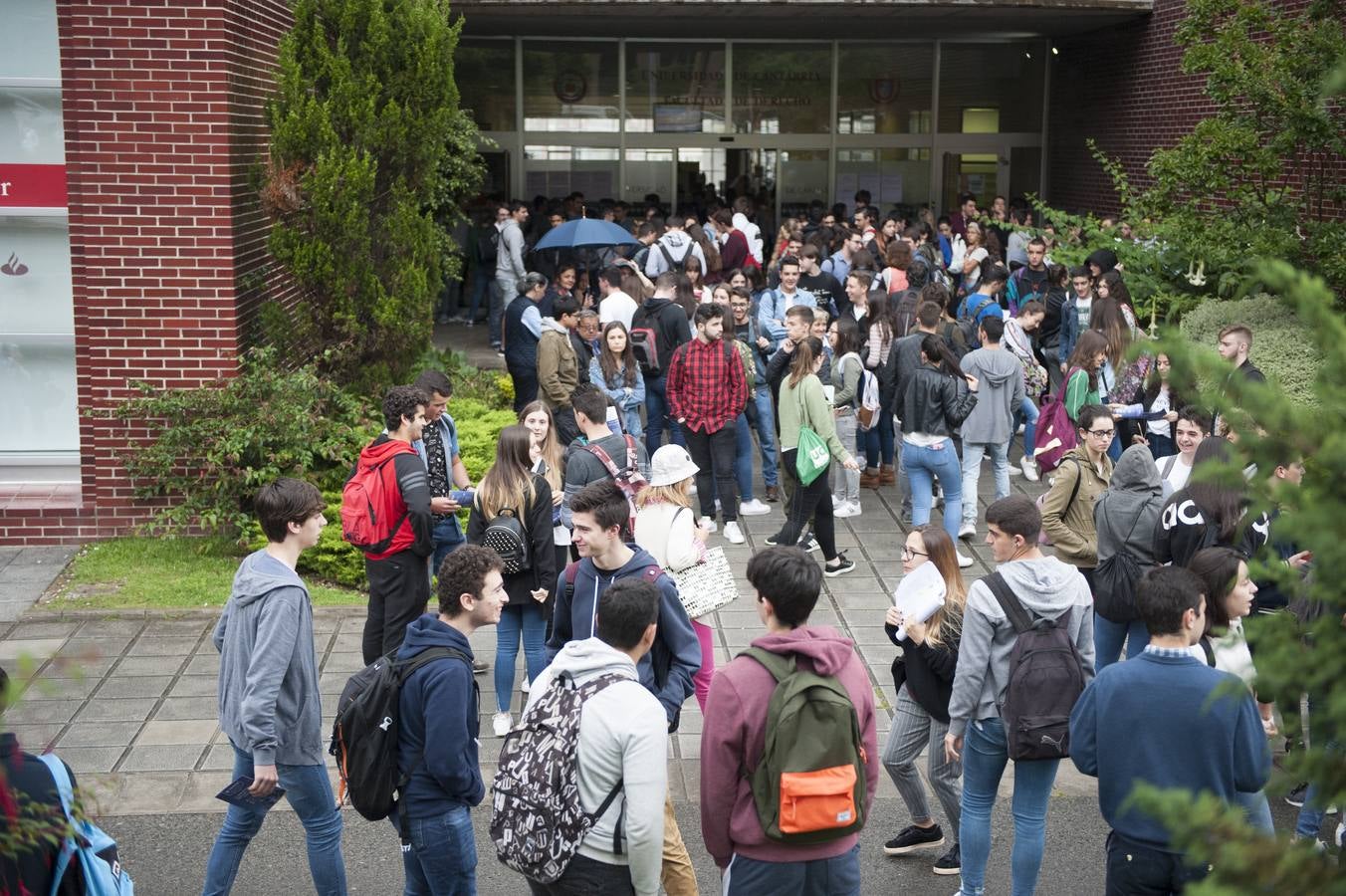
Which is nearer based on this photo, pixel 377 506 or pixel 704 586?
pixel 704 586

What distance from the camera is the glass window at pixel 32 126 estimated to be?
1069 centimetres

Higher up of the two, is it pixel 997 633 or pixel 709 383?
pixel 709 383

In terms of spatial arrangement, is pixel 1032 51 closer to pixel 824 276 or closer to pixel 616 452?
pixel 824 276

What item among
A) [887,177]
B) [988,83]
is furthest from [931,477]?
[988,83]

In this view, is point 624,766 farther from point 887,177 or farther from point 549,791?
point 887,177

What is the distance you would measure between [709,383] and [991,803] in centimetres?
561

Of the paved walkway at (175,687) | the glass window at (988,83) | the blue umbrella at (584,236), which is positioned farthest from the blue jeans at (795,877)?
the glass window at (988,83)

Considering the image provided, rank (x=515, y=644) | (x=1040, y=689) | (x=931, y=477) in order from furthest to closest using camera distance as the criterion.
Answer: (x=931, y=477) < (x=515, y=644) < (x=1040, y=689)

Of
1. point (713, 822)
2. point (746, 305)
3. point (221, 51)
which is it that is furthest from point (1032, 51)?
point (713, 822)

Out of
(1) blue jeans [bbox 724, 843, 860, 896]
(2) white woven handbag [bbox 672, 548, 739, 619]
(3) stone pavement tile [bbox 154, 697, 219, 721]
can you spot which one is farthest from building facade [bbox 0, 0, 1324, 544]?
Answer: (1) blue jeans [bbox 724, 843, 860, 896]

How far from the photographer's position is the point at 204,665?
27.9 ft

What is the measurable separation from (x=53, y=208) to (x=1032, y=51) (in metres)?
18.0

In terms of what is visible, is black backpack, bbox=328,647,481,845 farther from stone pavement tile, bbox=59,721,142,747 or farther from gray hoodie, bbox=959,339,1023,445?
gray hoodie, bbox=959,339,1023,445

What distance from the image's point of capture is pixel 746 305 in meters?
12.7
